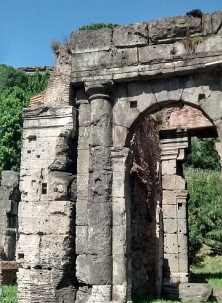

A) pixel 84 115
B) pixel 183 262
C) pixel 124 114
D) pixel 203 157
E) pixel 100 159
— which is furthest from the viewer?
pixel 203 157

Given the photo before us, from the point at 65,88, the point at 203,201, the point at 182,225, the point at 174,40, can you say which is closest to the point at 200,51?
the point at 174,40

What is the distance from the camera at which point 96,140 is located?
28.0 ft

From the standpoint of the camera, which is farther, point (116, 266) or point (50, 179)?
point (50, 179)

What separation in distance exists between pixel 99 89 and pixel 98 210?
2.35 meters

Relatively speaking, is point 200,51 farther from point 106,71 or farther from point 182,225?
point 182,225

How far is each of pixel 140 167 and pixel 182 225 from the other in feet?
8.47

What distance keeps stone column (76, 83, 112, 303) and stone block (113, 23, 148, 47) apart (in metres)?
0.93

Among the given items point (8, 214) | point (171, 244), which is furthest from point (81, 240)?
point (8, 214)

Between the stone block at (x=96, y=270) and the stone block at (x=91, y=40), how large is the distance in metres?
4.07

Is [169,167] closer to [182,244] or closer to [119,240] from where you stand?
[182,244]

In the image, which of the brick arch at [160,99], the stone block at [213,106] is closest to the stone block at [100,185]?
the brick arch at [160,99]

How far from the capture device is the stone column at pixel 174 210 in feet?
39.8

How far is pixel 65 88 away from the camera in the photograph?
8.95 meters

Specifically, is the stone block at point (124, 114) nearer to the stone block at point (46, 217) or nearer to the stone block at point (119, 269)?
the stone block at point (46, 217)
